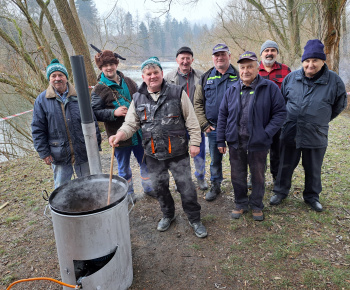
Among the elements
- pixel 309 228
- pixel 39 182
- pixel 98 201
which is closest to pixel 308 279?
pixel 309 228

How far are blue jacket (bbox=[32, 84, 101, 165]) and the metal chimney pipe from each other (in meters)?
0.51

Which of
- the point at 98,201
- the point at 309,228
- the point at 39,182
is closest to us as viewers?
the point at 98,201

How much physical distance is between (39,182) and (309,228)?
16.6 feet

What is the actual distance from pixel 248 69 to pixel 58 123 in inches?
93.9

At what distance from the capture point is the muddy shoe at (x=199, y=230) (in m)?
3.04

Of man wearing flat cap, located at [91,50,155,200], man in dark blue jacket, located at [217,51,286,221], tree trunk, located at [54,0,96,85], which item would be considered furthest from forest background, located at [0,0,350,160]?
man wearing flat cap, located at [91,50,155,200]

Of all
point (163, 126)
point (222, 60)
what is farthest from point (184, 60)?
point (163, 126)

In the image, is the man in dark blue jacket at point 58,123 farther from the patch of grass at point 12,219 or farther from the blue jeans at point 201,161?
the blue jeans at point 201,161

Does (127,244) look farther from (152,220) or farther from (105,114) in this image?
(105,114)

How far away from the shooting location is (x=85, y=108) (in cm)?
254

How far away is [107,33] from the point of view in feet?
29.5

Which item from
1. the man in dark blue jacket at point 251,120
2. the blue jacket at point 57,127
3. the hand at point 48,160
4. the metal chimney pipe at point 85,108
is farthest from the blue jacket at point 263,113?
the hand at point 48,160

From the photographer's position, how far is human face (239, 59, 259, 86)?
9.34 ft

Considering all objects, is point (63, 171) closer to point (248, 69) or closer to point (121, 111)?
point (121, 111)
